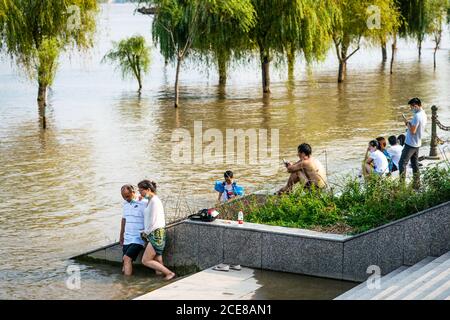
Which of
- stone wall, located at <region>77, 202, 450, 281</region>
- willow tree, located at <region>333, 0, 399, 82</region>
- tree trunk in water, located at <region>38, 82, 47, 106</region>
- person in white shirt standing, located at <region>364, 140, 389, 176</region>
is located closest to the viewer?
stone wall, located at <region>77, 202, 450, 281</region>

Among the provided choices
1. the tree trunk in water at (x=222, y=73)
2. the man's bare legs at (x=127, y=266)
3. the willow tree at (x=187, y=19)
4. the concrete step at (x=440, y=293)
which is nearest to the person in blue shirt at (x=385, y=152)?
the man's bare legs at (x=127, y=266)

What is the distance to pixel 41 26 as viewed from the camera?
111ft

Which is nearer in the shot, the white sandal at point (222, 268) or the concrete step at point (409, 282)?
the concrete step at point (409, 282)

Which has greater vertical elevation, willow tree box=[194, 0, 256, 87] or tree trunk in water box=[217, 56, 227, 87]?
willow tree box=[194, 0, 256, 87]

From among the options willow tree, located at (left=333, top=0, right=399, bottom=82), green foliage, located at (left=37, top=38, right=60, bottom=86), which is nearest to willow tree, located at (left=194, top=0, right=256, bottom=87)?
green foliage, located at (left=37, top=38, right=60, bottom=86)

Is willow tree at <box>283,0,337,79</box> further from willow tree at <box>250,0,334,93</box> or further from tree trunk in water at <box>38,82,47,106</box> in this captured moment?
tree trunk in water at <box>38,82,47,106</box>

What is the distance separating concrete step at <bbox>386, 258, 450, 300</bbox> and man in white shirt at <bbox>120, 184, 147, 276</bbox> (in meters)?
3.67

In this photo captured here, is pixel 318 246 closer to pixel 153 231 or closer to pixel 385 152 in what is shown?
pixel 153 231

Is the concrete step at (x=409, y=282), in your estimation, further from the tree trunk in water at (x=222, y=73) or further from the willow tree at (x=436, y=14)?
the willow tree at (x=436, y=14)

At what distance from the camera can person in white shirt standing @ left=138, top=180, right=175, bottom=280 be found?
1109cm

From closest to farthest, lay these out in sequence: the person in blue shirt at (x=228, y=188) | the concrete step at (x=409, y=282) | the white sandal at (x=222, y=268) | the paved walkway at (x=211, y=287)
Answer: the concrete step at (x=409, y=282) < the paved walkway at (x=211, y=287) < the white sandal at (x=222, y=268) < the person in blue shirt at (x=228, y=188)

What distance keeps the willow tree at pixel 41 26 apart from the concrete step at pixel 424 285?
959 inches

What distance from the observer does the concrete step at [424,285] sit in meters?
8.74
